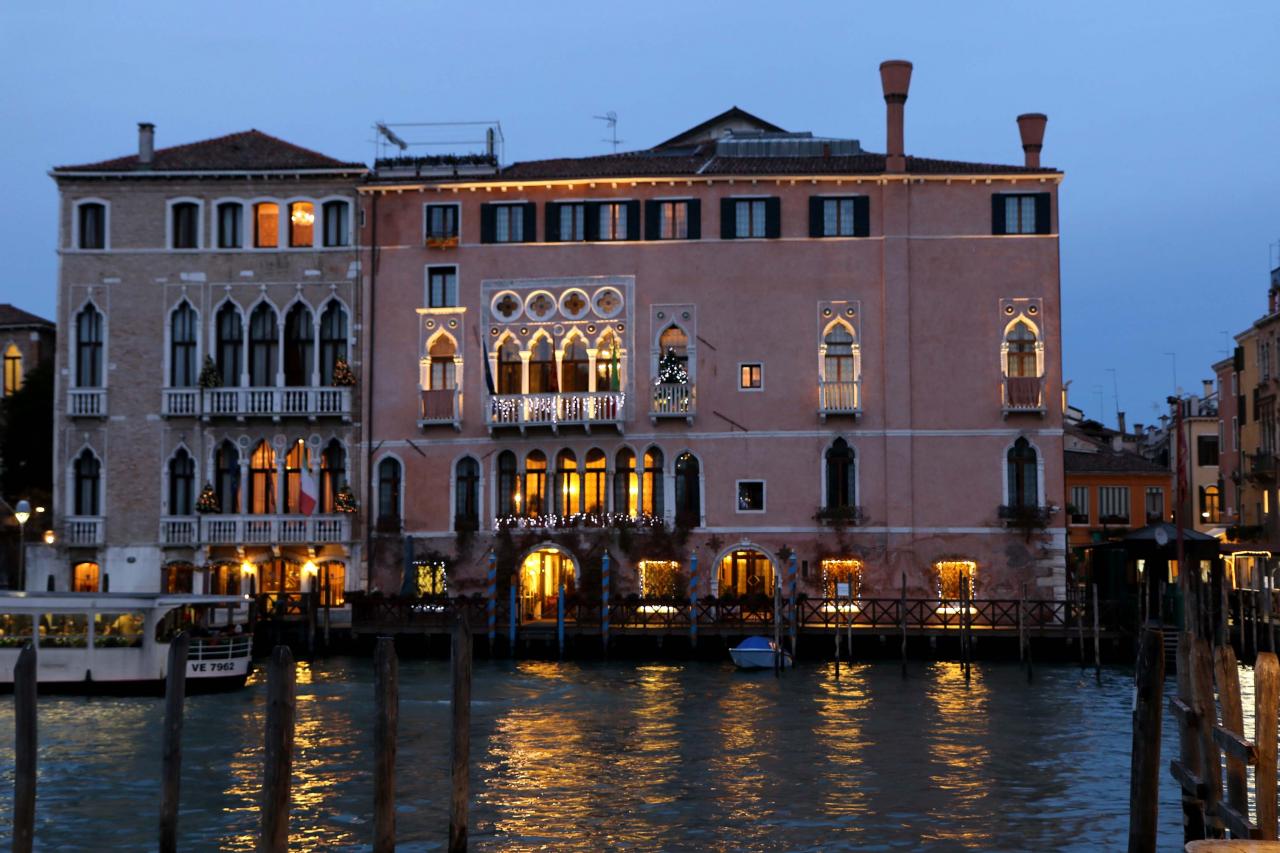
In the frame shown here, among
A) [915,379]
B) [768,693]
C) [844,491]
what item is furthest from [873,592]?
[768,693]

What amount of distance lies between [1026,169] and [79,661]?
73.4 ft

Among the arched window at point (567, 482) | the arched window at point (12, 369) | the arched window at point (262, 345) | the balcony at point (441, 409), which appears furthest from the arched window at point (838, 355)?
the arched window at point (12, 369)

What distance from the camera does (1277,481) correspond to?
48094mm

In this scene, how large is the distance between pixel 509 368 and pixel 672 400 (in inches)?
154

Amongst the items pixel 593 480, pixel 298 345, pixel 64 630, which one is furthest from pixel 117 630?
pixel 593 480

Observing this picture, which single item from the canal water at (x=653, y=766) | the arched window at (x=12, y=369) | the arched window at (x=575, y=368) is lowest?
the canal water at (x=653, y=766)

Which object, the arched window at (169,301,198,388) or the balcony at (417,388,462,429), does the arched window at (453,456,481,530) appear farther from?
the arched window at (169,301,198,388)

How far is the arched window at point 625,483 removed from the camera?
126 feet

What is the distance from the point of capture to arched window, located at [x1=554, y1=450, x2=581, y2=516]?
38.9 meters

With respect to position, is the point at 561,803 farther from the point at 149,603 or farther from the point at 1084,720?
the point at 149,603

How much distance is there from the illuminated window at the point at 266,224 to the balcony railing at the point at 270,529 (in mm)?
6328

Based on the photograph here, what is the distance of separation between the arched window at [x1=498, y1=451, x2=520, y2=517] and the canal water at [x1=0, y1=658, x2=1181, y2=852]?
26.8 feet

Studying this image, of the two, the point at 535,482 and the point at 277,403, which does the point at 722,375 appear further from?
the point at 277,403

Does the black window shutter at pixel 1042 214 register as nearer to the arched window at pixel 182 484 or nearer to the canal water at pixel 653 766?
the canal water at pixel 653 766
